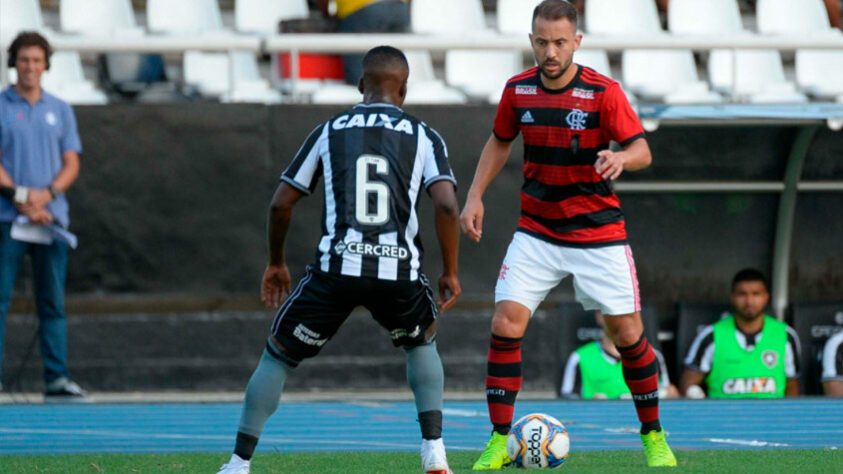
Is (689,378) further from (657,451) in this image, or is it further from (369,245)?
(369,245)

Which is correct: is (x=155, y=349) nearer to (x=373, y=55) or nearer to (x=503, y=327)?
(x=503, y=327)

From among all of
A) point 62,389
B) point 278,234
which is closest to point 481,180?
point 278,234

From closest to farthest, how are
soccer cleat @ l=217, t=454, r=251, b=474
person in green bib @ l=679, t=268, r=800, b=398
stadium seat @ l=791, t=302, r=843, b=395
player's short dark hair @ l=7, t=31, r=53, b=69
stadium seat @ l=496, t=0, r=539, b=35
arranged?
soccer cleat @ l=217, t=454, r=251, b=474 < player's short dark hair @ l=7, t=31, r=53, b=69 < person in green bib @ l=679, t=268, r=800, b=398 < stadium seat @ l=791, t=302, r=843, b=395 < stadium seat @ l=496, t=0, r=539, b=35

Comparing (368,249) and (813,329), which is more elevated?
(368,249)

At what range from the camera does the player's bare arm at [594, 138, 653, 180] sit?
5945mm

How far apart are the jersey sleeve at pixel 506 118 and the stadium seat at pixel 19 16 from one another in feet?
22.6

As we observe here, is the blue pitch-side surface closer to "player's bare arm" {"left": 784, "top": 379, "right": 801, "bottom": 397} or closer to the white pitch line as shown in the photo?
the white pitch line

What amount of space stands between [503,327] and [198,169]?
5.42 metres

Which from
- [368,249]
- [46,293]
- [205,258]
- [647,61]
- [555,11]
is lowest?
[205,258]

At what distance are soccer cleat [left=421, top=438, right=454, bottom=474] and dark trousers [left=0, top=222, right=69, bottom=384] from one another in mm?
4845

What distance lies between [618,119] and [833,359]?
5.82 metres

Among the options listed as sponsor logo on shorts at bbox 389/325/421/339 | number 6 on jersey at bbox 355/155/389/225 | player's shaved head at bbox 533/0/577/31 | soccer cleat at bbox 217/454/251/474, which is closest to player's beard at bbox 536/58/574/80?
player's shaved head at bbox 533/0/577/31

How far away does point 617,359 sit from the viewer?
1112 centimetres

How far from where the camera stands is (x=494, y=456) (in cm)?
646
